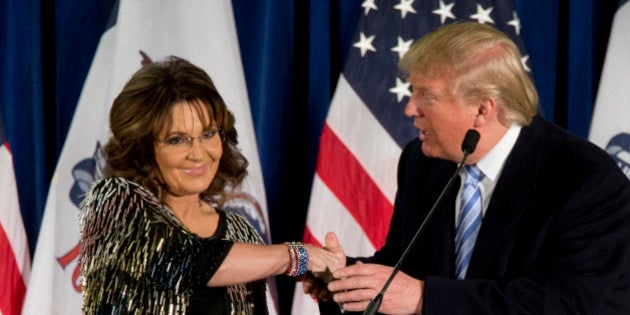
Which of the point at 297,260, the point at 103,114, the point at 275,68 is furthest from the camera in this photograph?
the point at 275,68

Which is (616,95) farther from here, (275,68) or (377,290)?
(377,290)

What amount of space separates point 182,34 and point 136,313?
4.20ft

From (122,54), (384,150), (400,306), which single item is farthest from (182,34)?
(400,306)

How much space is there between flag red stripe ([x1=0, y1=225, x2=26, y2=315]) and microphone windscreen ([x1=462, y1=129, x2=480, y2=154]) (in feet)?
A: 5.90

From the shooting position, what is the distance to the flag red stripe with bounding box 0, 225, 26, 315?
3.32m

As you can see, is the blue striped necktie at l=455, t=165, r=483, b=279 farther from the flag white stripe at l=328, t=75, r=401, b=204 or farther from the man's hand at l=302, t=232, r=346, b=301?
the flag white stripe at l=328, t=75, r=401, b=204

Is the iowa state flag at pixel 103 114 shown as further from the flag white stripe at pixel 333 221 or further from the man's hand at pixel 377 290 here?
the man's hand at pixel 377 290

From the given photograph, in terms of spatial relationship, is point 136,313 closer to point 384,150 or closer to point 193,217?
point 193,217

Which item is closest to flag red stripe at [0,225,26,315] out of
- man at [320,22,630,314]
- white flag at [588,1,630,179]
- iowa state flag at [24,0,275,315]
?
iowa state flag at [24,0,275,315]

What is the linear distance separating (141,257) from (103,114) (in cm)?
114

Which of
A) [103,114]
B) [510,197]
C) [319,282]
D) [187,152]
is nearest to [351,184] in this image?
[103,114]

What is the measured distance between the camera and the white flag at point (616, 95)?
3281mm

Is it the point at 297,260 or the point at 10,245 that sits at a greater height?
the point at 10,245

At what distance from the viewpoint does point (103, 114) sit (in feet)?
10.6
